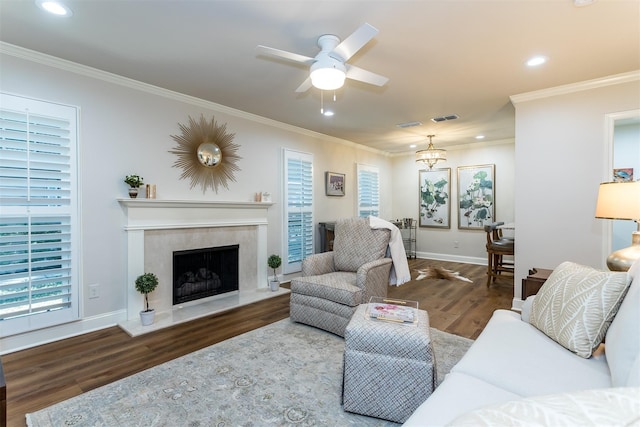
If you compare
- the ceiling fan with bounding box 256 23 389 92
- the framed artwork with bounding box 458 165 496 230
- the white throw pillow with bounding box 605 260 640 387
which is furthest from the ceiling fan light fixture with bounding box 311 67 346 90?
the framed artwork with bounding box 458 165 496 230

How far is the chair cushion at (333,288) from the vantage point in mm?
2770

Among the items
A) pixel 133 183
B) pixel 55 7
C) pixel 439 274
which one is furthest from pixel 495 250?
pixel 55 7

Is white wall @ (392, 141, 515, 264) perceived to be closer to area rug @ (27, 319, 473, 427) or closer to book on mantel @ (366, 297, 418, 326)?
area rug @ (27, 319, 473, 427)

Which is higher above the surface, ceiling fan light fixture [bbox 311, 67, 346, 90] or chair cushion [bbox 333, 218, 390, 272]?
ceiling fan light fixture [bbox 311, 67, 346, 90]

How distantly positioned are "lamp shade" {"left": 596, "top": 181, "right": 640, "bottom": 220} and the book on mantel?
166 centimetres

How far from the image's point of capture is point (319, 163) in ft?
18.2

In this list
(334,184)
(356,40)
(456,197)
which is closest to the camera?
(356,40)

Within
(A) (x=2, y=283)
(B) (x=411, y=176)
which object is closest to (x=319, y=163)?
(B) (x=411, y=176)

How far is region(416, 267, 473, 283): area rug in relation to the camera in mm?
5137

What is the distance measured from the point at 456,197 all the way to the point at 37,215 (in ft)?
21.9

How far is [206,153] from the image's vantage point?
386 centimetres

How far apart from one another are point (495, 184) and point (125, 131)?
6237mm

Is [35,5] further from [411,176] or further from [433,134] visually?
[411,176]

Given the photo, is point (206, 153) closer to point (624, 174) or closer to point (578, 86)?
point (578, 86)
